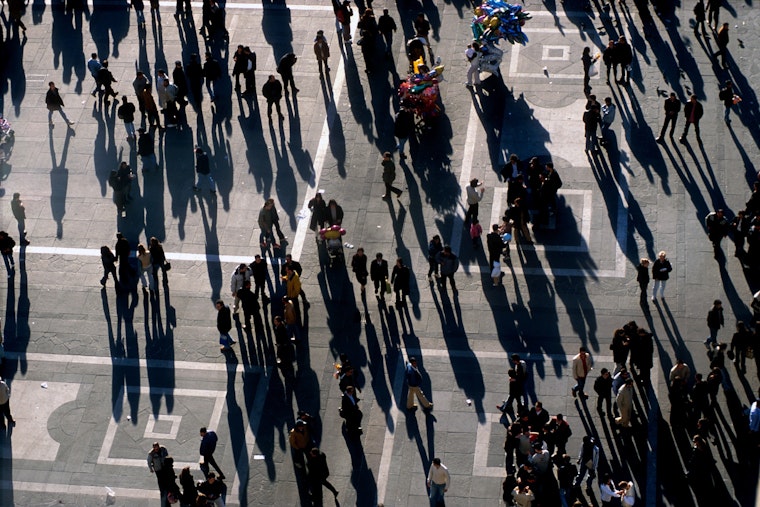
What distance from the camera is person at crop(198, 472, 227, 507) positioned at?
81.6 ft

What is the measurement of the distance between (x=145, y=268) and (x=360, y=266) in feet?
16.9

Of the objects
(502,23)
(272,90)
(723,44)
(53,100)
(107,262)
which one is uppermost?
(723,44)

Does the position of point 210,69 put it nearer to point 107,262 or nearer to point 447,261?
A: point 107,262

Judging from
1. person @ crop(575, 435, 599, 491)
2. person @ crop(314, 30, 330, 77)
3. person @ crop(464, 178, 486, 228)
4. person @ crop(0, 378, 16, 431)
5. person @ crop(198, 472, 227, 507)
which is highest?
person @ crop(314, 30, 330, 77)

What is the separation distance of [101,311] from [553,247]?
1096 centimetres

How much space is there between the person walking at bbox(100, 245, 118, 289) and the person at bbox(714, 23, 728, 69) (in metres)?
17.8

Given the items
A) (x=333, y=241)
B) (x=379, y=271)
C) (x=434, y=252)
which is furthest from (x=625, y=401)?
(x=333, y=241)

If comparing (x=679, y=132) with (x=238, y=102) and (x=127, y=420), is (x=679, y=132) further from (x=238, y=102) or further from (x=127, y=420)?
(x=127, y=420)

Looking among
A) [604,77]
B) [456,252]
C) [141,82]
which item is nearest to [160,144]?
[141,82]

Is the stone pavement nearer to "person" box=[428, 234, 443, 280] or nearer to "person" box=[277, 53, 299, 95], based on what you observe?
"person" box=[428, 234, 443, 280]

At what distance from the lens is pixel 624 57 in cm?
3566

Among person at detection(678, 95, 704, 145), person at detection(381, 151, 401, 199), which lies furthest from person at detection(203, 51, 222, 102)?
person at detection(678, 95, 704, 145)

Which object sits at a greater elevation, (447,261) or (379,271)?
(447,261)

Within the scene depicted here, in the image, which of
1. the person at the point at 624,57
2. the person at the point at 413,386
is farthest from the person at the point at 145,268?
the person at the point at 624,57
